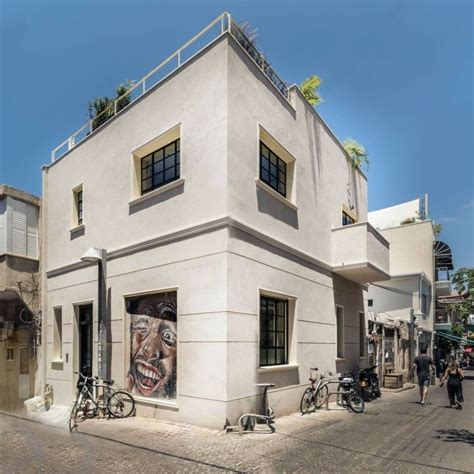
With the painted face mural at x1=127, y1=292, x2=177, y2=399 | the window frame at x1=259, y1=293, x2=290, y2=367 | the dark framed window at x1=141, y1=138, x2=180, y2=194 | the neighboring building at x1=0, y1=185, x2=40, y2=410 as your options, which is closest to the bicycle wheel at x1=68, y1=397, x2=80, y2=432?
the painted face mural at x1=127, y1=292, x2=177, y2=399

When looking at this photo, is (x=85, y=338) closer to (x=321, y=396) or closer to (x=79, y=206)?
(x=79, y=206)

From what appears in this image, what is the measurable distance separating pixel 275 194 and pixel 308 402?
5243 millimetres

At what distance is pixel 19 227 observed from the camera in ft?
50.0

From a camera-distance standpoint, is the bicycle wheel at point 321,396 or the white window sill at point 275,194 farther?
the bicycle wheel at point 321,396

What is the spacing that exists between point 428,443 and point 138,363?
6366 mm

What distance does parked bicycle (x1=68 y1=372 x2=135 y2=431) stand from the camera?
9.63 m

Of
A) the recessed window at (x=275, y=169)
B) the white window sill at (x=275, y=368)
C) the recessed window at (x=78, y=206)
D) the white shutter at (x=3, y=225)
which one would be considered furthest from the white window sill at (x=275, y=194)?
the white shutter at (x=3, y=225)

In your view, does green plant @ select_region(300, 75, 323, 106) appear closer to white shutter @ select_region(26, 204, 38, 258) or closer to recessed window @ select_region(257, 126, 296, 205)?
recessed window @ select_region(257, 126, 296, 205)

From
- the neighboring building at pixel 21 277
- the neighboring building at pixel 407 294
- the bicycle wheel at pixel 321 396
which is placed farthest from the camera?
the neighboring building at pixel 407 294

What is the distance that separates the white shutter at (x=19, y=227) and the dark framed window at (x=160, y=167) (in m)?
6.70

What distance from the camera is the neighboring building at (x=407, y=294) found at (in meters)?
20.8

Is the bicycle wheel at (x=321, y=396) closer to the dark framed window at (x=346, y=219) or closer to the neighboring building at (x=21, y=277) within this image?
the dark framed window at (x=346, y=219)

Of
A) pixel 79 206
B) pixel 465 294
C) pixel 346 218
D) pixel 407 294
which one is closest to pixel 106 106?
pixel 79 206

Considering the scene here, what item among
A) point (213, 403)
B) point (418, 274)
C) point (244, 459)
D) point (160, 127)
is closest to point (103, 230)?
point (160, 127)
